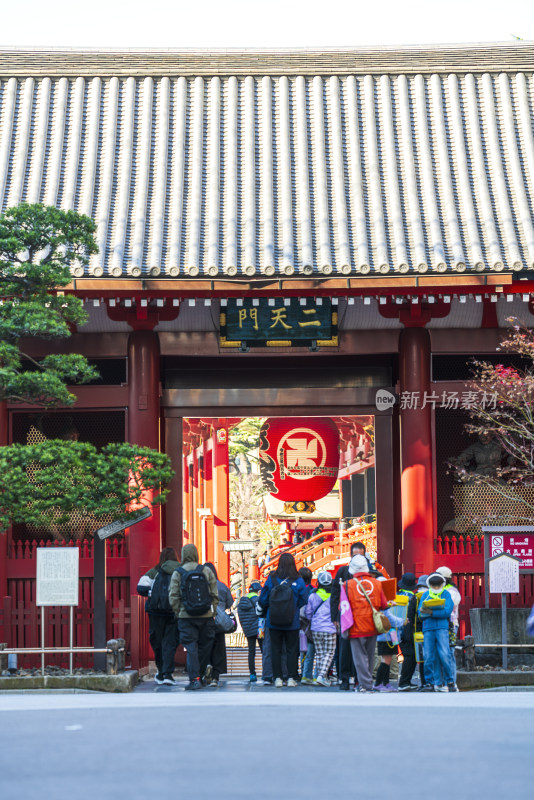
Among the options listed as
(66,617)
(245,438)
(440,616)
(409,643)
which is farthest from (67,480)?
(245,438)

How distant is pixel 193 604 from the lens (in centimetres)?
1149

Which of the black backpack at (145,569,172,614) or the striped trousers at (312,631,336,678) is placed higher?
the black backpack at (145,569,172,614)

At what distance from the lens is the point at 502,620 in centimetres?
1228

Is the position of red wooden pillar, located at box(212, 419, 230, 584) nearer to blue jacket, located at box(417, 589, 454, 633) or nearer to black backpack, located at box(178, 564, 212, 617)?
black backpack, located at box(178, 564, 212, 617)

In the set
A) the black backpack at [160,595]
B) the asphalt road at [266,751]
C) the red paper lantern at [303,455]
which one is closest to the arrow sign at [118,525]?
the black backpack at [160,595]

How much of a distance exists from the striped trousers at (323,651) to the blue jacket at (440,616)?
131 cm

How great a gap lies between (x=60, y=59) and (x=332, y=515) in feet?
50.1

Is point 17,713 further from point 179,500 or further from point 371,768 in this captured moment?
point 179,500

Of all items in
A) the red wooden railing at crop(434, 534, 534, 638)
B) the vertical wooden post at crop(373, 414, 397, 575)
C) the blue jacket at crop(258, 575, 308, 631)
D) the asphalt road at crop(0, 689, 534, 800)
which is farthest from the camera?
the vertical wooden post at crop(373, 414, 397, 575)

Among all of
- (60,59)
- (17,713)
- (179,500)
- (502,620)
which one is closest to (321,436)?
(179,500)

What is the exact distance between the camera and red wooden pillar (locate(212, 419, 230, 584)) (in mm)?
22594

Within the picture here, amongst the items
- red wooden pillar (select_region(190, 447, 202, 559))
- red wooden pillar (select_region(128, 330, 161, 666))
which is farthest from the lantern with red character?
red wooden pillar (select_region(190, 447, 202, 559))

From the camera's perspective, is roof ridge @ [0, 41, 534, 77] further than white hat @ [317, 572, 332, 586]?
Yes

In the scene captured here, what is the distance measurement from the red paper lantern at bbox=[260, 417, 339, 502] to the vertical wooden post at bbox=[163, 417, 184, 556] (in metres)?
2.77
